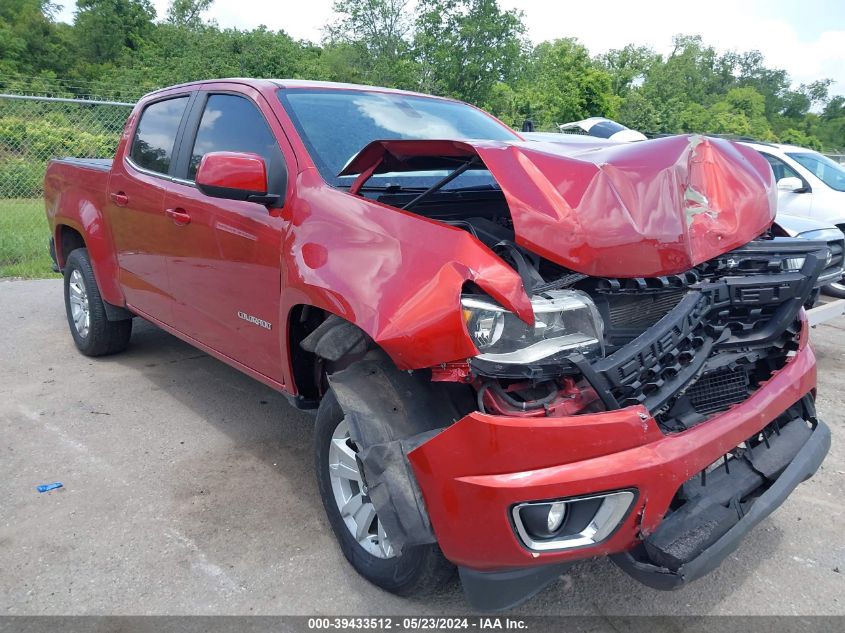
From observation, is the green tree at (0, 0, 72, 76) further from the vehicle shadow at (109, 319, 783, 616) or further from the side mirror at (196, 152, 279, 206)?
the side mirror at (196, 152, 279, 206)

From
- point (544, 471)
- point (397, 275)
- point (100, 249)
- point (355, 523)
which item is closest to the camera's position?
point (544, 471)

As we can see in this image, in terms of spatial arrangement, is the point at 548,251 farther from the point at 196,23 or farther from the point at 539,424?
the point at 196,23

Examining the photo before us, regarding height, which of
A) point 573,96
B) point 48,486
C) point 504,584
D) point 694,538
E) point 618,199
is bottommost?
point 48,486

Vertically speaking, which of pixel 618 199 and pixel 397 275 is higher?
pixel 618 199

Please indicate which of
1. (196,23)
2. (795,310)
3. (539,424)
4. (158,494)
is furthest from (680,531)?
(196,23)

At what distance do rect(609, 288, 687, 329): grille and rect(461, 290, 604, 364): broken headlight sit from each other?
0.42ft

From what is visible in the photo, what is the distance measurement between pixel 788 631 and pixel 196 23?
1892 inches

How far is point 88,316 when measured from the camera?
515cm

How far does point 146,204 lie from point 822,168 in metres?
8.24

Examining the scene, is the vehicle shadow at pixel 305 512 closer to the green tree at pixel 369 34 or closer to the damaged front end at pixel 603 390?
the damaged front end at pixel 603 390

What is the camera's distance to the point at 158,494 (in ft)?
11.0

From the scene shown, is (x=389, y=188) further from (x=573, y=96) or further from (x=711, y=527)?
(x=573, y=96)

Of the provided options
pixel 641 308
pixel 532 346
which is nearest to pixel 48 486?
pixel 532 346

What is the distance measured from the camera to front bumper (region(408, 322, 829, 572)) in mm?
1950
